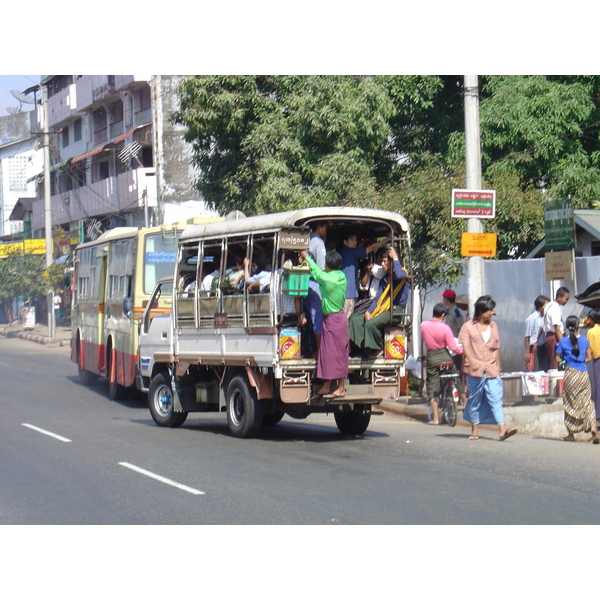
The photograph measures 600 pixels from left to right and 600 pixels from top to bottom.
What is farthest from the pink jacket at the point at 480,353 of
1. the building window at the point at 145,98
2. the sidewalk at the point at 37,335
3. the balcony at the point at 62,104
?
the balcony at the point at 62,104

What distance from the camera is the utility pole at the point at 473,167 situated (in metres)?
14.1

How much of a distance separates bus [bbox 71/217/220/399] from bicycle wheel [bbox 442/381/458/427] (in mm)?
5219

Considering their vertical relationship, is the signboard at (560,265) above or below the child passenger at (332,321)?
above

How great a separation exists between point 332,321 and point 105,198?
33.4m

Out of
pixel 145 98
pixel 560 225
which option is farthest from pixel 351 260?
pixel 145 98

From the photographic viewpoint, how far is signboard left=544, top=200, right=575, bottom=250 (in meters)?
14.5

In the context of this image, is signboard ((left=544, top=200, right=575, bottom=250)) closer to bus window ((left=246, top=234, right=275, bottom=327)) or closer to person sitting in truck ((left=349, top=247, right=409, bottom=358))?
person sitting in truck ((left=349, top=247, right=409, bottom=358))

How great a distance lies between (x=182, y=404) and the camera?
1326cm

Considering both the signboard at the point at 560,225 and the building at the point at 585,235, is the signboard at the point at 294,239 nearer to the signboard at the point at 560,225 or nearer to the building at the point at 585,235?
the signboard at the point at 560,225


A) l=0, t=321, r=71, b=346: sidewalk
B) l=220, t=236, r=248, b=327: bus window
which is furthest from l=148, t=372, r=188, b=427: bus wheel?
l=0, t=321, r=71, b=346: sidewalk

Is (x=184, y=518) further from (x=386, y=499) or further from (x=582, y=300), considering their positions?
(x=582, y=300)

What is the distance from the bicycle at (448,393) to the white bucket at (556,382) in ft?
5.54

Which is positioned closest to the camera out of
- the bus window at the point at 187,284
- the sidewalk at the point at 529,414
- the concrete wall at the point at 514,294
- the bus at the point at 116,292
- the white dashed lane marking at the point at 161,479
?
the white dashed lane marking at the point at 161,479

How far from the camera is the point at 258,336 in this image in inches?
449
